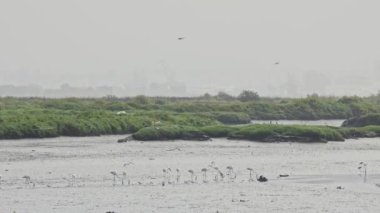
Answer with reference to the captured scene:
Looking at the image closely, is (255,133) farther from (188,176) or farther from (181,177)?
(181,177)

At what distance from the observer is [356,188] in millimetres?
49188

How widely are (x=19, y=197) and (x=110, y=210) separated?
5.59 m

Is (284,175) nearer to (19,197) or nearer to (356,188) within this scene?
(356,188)

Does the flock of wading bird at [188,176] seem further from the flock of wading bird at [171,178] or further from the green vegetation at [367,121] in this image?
the green vegetation at [367,121]

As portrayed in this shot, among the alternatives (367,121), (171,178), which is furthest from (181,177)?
(367,121)

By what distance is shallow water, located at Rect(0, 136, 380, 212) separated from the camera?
135 feet

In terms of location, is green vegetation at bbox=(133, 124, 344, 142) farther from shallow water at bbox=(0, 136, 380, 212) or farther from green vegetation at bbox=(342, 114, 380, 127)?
green vegetation at bbox=(342, 114, 380, 127)

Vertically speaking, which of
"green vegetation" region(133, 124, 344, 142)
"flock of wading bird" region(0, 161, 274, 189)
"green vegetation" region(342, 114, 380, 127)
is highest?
"green vegetation" region(342, 114, 380, 127)

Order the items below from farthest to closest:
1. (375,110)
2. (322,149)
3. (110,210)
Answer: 1. (375,110)
2. (322,149)
3. (110,210)

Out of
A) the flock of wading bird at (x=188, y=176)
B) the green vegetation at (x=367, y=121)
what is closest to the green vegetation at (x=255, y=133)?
the green vegetation at (x=367, y=121)

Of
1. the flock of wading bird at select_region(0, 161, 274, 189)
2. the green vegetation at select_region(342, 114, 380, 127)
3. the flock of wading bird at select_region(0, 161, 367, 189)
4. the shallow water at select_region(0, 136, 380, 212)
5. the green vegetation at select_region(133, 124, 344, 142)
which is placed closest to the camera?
the shallow water at select_region(0, 136, 380, 212)

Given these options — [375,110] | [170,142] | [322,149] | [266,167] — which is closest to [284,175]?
[266,167]

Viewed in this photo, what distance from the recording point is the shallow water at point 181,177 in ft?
135

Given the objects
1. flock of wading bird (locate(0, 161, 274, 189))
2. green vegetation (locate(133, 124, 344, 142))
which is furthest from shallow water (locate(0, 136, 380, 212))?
green vegetation (locate(133, 124, 344, 142))
